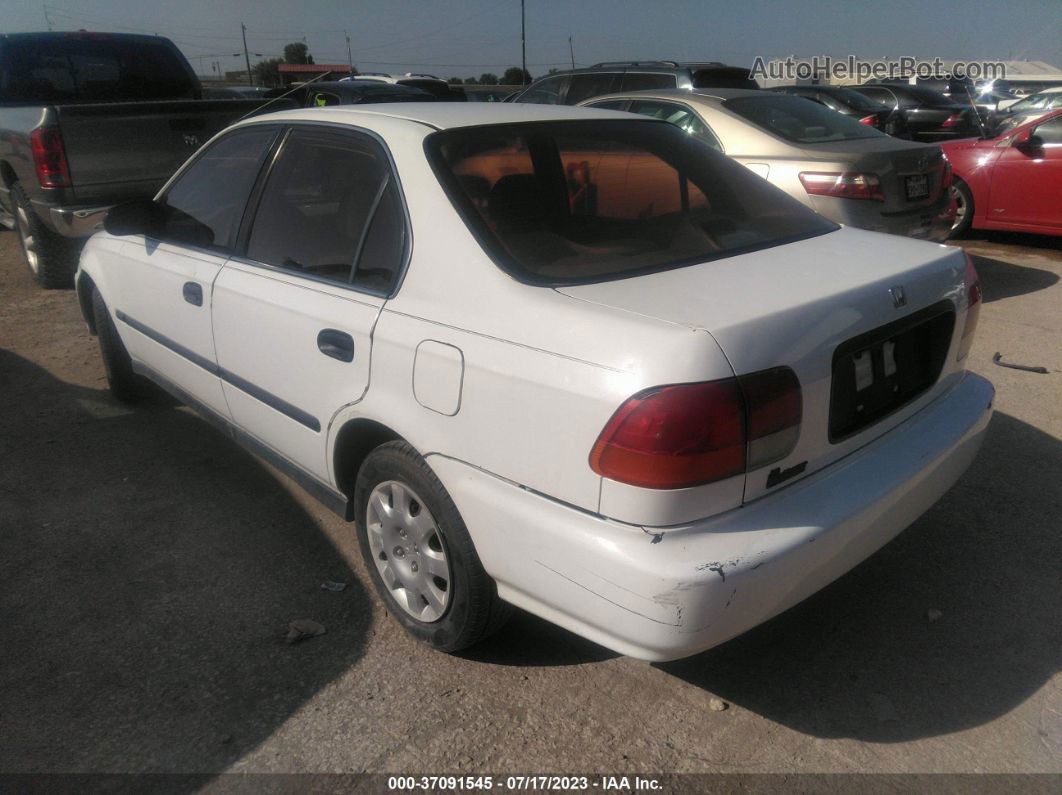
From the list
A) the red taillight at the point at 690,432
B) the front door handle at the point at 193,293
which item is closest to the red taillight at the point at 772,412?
the red taillight at the point at 690,432

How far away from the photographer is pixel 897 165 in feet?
19.8

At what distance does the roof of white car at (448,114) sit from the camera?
2.85m

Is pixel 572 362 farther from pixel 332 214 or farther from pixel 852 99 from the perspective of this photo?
pixel 852 99

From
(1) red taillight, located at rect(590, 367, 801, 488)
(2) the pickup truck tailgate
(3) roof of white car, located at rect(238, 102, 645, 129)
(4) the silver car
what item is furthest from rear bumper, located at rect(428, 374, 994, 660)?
(2) the pickup truck tailgate

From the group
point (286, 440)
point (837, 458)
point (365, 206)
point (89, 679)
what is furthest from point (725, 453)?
point (89, 679)

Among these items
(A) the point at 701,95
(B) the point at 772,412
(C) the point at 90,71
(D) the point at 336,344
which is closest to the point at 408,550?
(D) the point at 336,344

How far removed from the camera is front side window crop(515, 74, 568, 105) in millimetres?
10133

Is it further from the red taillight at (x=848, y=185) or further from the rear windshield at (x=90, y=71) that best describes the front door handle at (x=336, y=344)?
the rear windshield at (x=90, y=71)

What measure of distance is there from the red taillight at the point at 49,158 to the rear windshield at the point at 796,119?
4.92m

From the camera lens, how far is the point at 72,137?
6.24 meters

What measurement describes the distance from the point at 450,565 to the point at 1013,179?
25.7ft

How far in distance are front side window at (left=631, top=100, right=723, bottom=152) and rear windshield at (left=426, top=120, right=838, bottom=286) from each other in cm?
345

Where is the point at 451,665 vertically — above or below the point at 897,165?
below

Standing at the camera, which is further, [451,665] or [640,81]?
[640,81]
